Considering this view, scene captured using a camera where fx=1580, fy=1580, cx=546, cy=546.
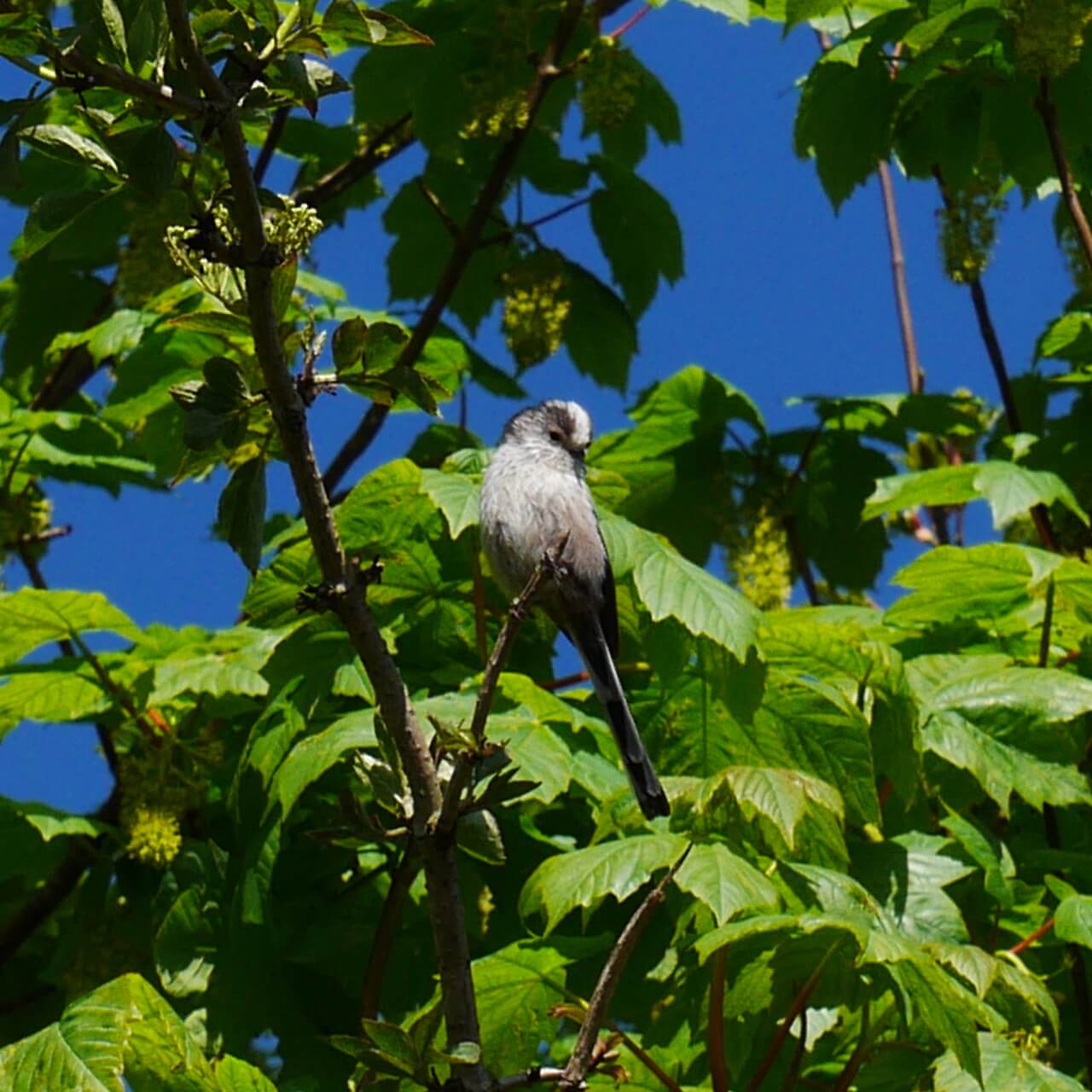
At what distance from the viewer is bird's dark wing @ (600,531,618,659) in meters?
3.62

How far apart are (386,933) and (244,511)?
1.32 metres

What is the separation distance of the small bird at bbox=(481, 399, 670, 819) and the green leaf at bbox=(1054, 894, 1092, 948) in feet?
2.97

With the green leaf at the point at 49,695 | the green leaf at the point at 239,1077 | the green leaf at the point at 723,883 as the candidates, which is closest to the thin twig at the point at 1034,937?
the green leaf at the point at 723,883

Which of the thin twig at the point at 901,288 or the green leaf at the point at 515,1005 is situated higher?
the thin twig at the point at 901,288

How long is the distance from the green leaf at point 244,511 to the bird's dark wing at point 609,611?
1813 mm

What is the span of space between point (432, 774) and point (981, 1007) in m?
1.10

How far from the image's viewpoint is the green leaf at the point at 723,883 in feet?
8.29

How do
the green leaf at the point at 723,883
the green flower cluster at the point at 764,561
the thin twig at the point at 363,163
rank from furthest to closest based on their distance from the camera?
the thin twig at the point at 363,163, the green flower cluster at the point at 764,561, the green leaf at the point at 723,883

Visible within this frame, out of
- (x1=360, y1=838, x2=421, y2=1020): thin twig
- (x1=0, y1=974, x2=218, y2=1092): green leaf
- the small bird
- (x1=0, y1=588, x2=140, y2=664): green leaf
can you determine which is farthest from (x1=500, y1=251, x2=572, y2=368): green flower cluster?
(x1=0, y1=974, x2=218, y2=1092): green leaf

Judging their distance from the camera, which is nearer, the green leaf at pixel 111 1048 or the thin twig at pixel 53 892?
the green leaf at pixel 111 1048

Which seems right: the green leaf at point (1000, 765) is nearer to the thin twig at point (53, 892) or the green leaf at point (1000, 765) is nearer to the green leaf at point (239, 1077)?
the green leaf at point (239, 1077)

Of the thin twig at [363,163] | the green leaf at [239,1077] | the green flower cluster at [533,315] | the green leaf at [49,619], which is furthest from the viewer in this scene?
the thin twig at [363,163]

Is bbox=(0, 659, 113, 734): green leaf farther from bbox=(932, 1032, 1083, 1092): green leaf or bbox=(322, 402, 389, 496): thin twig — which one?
bbox=(932, 1032, 1083, 1092): green leaf

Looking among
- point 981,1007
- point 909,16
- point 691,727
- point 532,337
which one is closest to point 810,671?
point 691,727
